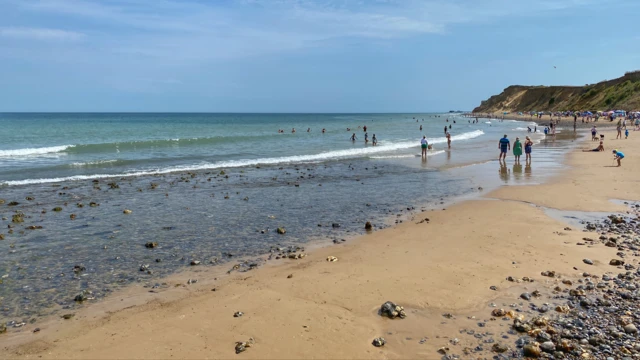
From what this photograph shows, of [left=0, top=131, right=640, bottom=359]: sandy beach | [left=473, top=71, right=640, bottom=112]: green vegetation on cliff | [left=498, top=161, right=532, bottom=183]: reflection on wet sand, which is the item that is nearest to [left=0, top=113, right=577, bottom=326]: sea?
[left=498, top=161, right=532, bottom=183]: reflection on wet sand

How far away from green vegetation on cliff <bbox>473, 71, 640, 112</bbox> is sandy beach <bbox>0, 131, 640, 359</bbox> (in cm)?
7874

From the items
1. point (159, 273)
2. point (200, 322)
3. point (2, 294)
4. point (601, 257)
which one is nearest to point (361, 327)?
point (200, 322)

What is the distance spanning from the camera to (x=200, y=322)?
6.46m

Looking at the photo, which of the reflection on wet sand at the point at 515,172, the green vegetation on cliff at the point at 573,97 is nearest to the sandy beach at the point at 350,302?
the reflection on wet sand at the point at 515,172

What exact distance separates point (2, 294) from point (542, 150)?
35.3 meters

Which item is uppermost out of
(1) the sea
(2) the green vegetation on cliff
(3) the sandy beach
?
(2) the green vegetation on cliff

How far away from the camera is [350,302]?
277 inches

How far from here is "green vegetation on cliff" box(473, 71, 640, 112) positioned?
78.2 m

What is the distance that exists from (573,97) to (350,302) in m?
120

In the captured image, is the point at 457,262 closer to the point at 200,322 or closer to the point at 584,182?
the point at 200,322

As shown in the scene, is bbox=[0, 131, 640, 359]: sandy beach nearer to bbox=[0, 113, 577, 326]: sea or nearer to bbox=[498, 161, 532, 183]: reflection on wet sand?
bbox=[0, 113, 577, 326]: sea

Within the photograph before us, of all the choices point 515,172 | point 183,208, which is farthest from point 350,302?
point 515,172

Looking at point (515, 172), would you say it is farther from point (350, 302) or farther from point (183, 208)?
point (350, 302)

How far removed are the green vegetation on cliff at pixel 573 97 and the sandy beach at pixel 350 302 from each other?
78.7 metres
